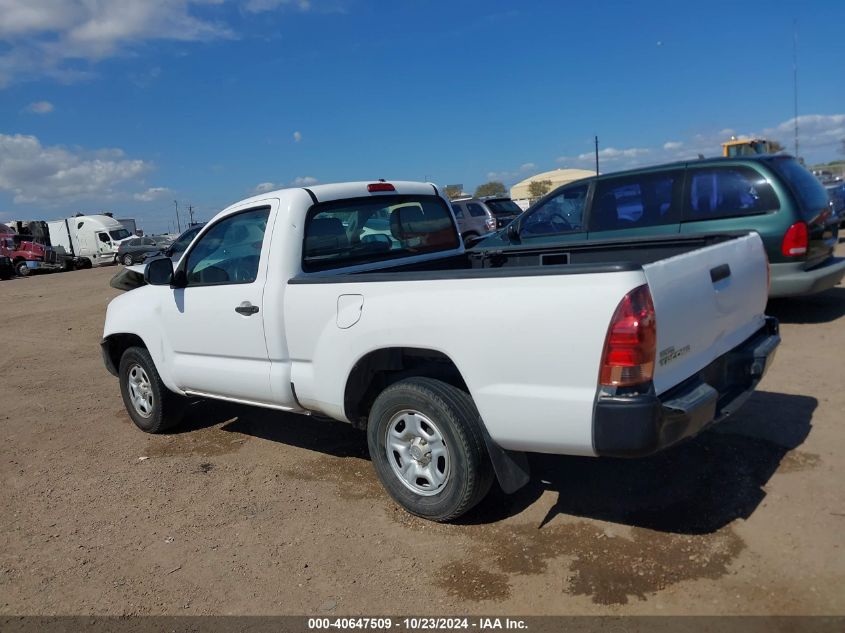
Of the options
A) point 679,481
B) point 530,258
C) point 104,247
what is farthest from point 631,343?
point 104,247

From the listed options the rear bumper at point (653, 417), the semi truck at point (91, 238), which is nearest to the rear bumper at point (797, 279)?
the rear bumper at point (653, 417)

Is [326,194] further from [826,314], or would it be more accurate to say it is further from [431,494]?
[826,314]

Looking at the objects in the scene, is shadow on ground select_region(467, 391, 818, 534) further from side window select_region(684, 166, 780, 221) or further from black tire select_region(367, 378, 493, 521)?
side window select_region(684, 166, 780, 221)

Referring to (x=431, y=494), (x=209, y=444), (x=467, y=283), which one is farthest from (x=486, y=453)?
(x=209, y=444)

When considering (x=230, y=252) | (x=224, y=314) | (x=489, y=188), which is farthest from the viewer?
(x=489, y=188)

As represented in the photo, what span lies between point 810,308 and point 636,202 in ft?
8.31

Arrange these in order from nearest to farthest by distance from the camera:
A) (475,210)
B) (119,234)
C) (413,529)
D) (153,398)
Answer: (413,529), (153,398), (475,210), (119,234)

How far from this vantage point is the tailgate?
2.90m

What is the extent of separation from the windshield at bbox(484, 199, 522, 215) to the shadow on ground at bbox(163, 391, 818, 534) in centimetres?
1622

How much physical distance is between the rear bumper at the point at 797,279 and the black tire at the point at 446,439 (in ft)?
16.1

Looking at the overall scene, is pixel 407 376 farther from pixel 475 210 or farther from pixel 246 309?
pixel 475 210

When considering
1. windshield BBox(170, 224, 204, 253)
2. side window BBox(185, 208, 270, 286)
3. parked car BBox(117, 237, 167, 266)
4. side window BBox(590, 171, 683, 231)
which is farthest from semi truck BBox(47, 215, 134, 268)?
side window BBox(185, 208, 270, 286)

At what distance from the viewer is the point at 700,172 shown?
7230 millimetres

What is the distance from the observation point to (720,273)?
3357mm
